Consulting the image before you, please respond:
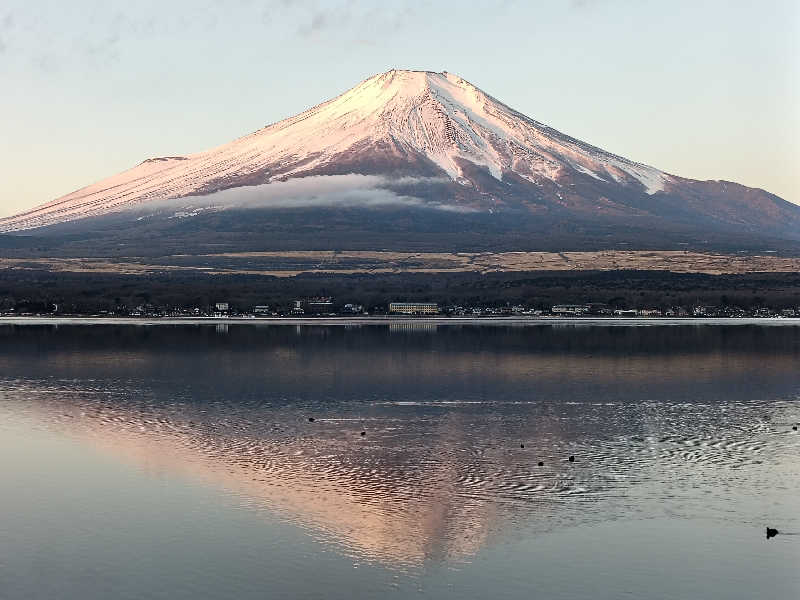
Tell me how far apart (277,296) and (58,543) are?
13873cm

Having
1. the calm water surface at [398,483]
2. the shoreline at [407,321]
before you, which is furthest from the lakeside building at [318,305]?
the calm water surface at [398,483]

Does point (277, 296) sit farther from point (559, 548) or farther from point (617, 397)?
point (559, 548)

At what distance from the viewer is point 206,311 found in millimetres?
160250

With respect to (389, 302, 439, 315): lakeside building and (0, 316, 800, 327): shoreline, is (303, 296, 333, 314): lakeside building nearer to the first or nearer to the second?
(0, 316, 800, 327): shoreline

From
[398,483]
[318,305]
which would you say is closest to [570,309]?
[318,305]

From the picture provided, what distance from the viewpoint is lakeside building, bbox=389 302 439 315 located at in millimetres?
159125

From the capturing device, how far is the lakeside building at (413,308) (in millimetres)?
159125

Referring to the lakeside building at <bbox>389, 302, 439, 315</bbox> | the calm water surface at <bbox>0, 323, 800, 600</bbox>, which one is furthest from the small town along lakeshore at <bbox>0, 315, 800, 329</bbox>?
the calm water surface at <bbox>0, 323, 800, 600</bbox>

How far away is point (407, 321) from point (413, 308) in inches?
659

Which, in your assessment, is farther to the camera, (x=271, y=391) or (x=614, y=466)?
(x=271, y=391)

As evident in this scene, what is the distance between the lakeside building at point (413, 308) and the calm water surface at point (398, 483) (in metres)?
86.4

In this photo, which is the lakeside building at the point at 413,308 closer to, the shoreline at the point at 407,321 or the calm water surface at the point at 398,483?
the shoreline at the point at 407,321

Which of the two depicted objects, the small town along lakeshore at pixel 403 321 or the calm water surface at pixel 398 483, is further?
the small town along lakeshore at pixel 403 321

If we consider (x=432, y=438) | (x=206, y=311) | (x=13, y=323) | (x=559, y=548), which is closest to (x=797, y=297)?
(x=206, y=311)
